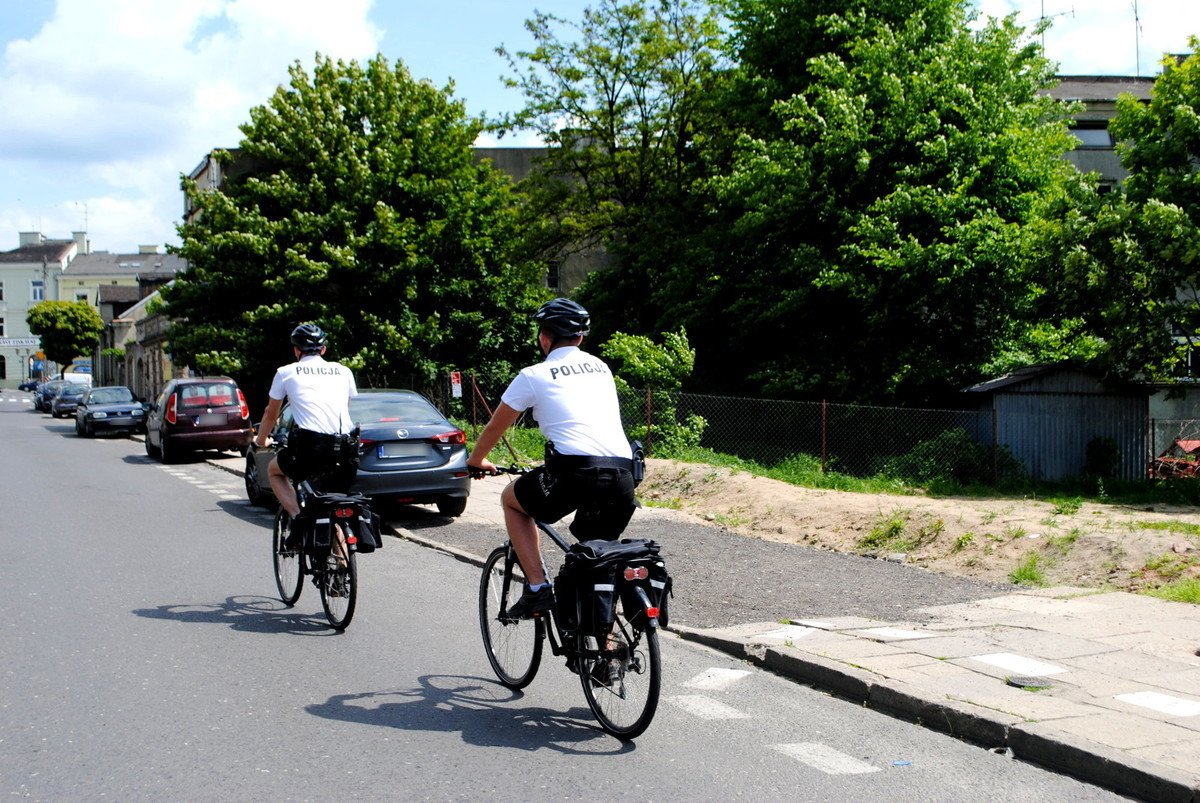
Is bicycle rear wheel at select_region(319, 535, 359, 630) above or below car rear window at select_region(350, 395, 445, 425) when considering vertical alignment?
below

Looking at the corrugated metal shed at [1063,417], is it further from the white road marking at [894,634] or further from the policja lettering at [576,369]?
the policja lettering at [576,369]

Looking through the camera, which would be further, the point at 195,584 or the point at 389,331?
the point at 389,331

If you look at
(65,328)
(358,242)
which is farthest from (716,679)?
(65,328)

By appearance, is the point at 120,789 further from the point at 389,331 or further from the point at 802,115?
the point at 389,331

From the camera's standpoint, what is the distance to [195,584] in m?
9.15

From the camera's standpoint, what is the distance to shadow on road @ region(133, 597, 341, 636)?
749 centimetres

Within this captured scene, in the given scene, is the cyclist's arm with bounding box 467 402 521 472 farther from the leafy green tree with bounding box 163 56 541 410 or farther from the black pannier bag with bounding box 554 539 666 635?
the leafy green tree with bounding box 163 56 541 410

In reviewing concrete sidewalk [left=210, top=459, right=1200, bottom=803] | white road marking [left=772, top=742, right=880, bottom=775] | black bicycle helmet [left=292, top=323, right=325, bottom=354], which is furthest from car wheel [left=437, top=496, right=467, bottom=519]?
white road marking [left=772, top=742, right=880, bottom=775]

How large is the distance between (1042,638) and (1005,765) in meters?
2.18

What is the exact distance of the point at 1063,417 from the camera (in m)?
20.7

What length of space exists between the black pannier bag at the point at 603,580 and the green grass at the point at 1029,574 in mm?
5126

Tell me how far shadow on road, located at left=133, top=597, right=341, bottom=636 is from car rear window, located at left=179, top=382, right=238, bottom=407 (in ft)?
54.7

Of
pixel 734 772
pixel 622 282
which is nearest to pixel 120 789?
pixel 734 772

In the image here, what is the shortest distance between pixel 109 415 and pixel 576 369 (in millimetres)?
33225
